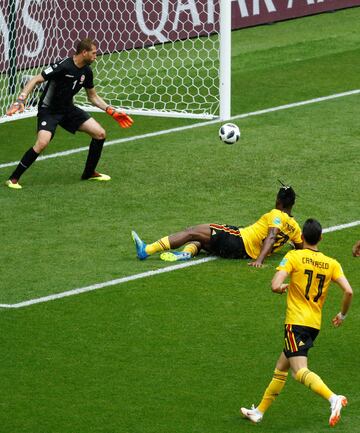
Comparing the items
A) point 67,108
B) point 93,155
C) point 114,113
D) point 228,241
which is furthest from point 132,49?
point 228,241

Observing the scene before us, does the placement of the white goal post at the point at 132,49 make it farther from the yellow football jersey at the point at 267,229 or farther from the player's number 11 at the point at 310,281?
the player's number 11 at the point at 310,281

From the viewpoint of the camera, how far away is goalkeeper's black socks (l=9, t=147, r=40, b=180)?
17.1 metres

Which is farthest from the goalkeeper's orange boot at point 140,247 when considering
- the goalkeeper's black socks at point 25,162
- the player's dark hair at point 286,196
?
the goalkeeper's black socks at point 25,162

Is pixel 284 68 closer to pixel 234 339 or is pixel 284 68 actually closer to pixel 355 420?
pixel 234 339

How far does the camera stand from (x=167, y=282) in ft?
44.5

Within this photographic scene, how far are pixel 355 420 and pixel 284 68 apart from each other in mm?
14015

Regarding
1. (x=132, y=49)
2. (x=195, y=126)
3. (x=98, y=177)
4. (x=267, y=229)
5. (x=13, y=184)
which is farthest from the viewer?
(x=132, y=49)

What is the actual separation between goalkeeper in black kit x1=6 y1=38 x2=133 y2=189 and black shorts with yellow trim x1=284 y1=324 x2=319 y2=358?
7.37 metres

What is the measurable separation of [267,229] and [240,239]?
0.36 meters

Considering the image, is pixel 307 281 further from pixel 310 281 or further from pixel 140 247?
pixel 140 247

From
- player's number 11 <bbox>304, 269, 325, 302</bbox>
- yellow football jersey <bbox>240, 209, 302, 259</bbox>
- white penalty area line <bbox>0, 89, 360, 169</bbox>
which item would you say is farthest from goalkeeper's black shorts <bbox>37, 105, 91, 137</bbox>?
player's number 11 <bbox>304, 269, 325, 302</bbox>

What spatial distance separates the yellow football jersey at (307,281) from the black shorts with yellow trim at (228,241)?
3856 mm

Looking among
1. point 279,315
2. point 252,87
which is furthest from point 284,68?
point 279,315

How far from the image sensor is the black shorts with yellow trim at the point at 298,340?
397 inches
